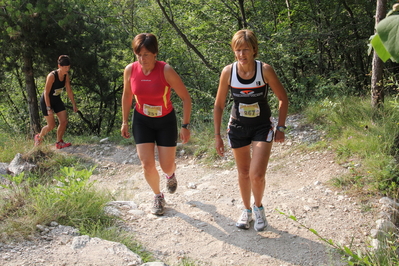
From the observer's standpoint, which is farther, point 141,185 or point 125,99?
point 141,185

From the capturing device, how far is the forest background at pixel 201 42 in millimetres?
8016

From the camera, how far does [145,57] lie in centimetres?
361

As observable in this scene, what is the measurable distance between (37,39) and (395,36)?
9.24 m

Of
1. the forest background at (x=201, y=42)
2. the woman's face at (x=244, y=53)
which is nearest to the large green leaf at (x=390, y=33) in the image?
the woman's face at (x=244, y=53)

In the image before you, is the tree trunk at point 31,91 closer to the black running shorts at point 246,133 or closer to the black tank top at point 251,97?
the black running shorts at point 246,133

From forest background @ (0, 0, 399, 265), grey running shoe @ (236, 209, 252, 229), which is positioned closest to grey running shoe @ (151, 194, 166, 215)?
grey running shoe @ (236, 209, 252, 229)

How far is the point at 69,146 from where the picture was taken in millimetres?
8039

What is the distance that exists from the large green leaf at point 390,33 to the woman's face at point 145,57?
2.87 m

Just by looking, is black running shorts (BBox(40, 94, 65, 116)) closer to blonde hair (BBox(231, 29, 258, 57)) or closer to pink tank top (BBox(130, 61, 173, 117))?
pink tank top (BBox(130, 61, 173, 117))

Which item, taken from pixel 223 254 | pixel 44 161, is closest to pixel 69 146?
pixel 44 161

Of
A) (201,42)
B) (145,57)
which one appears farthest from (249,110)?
(201,42)

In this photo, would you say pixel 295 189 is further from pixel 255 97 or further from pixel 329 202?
pixel 255 97

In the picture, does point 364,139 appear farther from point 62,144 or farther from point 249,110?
point 62,144

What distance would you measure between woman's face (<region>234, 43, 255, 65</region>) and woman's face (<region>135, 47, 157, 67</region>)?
888mm
